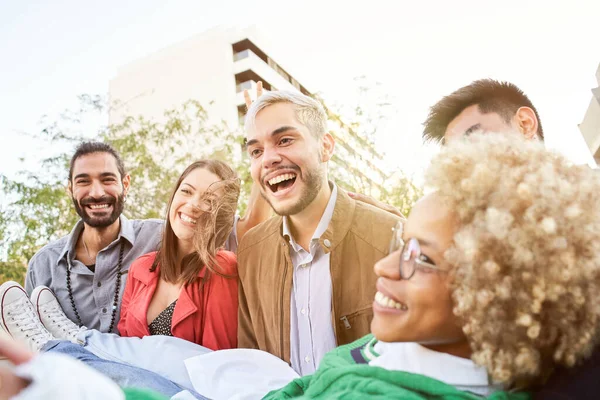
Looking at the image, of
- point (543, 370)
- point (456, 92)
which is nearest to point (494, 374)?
point (543, 370)

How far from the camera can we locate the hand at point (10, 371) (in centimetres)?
113

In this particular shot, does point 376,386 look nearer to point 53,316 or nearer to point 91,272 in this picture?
point 53,316

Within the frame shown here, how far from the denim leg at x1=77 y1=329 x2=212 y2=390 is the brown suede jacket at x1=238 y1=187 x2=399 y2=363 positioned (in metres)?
0.42

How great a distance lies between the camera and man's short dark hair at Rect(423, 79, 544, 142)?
3.87 meters

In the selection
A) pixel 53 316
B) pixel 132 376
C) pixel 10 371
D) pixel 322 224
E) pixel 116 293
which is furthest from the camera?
pixel 116 293

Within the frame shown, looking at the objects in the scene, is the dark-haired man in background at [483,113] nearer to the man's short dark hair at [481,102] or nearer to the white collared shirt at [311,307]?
the man's short dark hair at [481,102]

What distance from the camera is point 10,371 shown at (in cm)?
115

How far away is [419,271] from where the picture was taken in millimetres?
1533

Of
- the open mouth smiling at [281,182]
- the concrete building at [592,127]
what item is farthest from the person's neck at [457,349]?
the concrete building at [592,127]

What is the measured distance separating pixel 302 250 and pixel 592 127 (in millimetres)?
9889

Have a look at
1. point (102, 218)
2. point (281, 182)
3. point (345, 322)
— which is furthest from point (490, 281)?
point (102, 218)

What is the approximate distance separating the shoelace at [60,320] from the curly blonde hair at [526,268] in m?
3.28

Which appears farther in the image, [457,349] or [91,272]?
[91,272]

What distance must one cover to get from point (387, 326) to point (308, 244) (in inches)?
72.7
